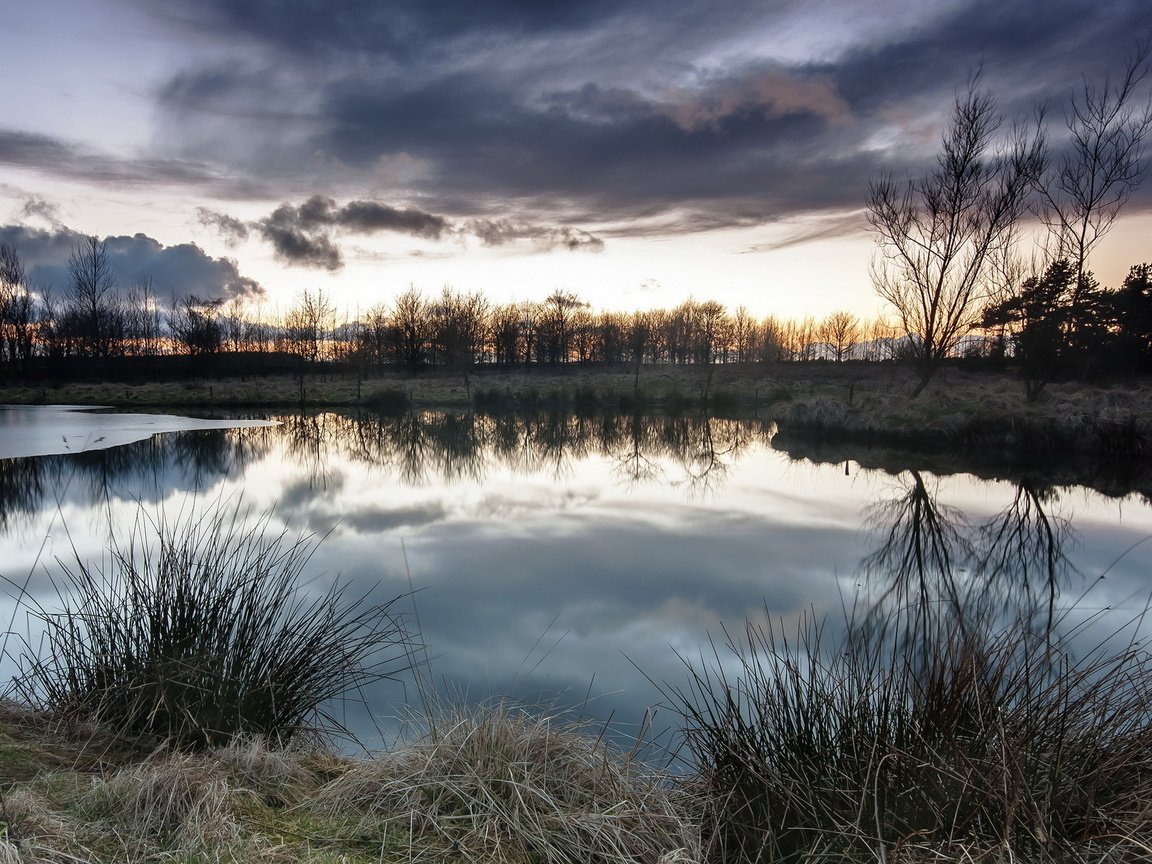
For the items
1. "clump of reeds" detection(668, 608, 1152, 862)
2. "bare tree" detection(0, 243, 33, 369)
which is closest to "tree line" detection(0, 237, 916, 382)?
"bare tree" detection(0, 243, 33, 369)

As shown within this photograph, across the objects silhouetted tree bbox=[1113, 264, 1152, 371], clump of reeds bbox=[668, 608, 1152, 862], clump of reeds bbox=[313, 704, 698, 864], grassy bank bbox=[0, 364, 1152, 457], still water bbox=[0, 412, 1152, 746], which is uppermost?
silhouetted tree bbox=[1113, 264, 1152, 371]

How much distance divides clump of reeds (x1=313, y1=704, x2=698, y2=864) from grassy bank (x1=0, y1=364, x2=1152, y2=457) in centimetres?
1539

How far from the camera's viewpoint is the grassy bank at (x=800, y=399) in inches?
587

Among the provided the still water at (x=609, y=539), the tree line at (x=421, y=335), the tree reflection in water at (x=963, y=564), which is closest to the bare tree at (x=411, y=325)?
→ the tree line at (x=421, y=335)

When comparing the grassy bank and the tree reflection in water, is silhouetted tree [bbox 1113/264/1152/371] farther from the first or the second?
the tree reflection in water

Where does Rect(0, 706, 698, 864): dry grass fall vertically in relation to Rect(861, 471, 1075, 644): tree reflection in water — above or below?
above

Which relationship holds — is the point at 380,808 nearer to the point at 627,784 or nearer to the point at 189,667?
the point at 627,784

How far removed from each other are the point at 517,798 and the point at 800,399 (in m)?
26.1

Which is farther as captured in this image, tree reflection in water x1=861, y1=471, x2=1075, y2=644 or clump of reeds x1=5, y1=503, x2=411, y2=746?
tree reflection in water x1=861, y1=471, x2=1075, y2=644

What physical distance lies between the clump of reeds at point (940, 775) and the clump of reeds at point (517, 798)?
0.90 ft

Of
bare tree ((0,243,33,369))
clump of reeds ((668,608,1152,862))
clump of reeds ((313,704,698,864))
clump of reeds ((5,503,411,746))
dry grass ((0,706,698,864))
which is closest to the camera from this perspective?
clump of reeds ((668,608,1152,862))

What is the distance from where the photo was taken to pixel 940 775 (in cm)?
244

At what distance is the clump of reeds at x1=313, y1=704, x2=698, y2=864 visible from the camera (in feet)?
8.12

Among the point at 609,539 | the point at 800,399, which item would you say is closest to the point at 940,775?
the point at 609,539
